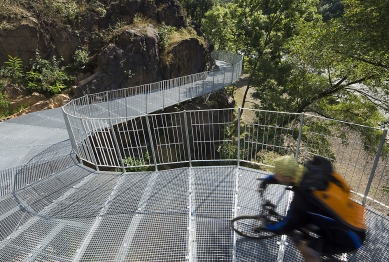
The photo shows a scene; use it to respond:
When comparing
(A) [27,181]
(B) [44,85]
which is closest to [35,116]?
(B) [44,85]

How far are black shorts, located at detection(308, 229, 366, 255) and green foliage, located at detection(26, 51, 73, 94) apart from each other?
41.5 feet

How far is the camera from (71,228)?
153 inches

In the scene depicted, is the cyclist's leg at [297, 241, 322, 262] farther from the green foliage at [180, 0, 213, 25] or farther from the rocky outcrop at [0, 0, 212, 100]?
the green foliage at [180, 0, 213, 25]

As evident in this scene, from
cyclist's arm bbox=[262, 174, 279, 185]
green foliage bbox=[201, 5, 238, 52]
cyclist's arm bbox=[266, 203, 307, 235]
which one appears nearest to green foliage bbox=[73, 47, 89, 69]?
cyclist's arm bbox=[262, 174, 279, 185]

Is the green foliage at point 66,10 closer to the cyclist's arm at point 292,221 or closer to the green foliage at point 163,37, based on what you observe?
the green foliage at point 163,37

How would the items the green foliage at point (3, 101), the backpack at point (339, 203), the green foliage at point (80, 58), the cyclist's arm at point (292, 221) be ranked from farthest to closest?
the green foliage at point (80, 58) < the green foliage at point (3, 101) < the cyclist's arm at point (292, 221) < the backpack at point (339, 203)

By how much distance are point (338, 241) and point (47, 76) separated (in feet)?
44.8

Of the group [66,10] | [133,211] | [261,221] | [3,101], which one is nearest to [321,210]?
[261,221]

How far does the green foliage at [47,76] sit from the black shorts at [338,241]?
12.7m

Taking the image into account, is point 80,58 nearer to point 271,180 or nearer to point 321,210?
point 271,180

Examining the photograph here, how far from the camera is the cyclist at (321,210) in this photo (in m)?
2.27

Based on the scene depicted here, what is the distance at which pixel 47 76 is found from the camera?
1233 centimetres

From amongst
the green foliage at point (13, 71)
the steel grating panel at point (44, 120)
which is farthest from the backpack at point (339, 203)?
the green foliage at point (13, 71)

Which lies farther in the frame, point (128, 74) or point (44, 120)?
point (128, 74)
